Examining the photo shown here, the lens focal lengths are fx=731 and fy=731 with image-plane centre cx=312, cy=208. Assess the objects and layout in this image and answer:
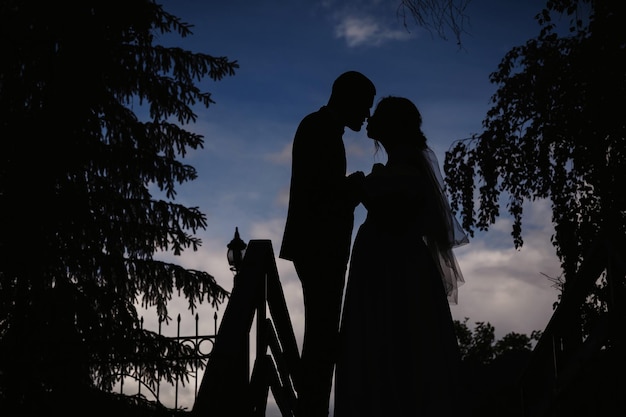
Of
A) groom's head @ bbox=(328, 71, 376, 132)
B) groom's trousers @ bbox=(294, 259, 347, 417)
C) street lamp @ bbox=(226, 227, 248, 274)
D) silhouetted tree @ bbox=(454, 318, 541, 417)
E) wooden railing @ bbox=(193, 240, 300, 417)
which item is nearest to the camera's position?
wooden railing @ bbox=(193, 240, 300, 417)

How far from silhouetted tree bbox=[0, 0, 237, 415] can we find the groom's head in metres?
6.54

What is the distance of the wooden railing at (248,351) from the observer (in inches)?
125

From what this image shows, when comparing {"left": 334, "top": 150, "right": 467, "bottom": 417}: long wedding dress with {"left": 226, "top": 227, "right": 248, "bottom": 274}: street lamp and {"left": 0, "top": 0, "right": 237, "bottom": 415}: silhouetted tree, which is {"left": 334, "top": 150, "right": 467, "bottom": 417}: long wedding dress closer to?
{"left": 0, "top": 0, "right": 237, "bottom": 415}: silhouetted tree

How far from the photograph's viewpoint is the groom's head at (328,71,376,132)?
477 centimetres

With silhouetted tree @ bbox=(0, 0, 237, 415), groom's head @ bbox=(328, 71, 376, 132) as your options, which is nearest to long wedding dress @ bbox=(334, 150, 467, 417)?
groom's head @ bbox=(328, 71, 376, 132)

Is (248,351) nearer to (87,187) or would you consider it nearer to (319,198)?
(319,198)

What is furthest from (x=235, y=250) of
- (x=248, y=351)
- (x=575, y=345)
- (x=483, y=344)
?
(x=483, y=344)

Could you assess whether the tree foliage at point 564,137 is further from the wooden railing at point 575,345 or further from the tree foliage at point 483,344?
the tree foliage at point 483,344

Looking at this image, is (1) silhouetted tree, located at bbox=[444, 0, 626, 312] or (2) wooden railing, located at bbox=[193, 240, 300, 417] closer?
(2) wooden railing, located at bbox=[193, 240, 300, 417]

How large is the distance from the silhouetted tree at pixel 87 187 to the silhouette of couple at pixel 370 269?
21.0 feet

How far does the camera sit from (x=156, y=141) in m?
13.6

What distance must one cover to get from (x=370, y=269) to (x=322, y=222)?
1.43 feet

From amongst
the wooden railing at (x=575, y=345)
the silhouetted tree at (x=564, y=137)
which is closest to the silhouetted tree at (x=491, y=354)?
the silhouetted tree at (x=564, y=137)

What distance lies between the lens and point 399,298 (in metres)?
4.48
